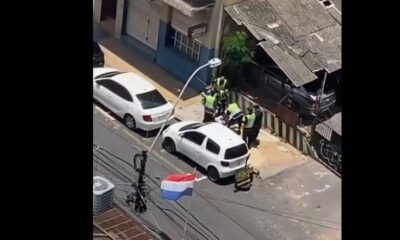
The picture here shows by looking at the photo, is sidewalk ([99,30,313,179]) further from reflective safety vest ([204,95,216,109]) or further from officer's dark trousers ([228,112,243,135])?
reflective safety vest ([204,95,216,109])

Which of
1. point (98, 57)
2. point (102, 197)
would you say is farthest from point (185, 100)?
point (102, 197)

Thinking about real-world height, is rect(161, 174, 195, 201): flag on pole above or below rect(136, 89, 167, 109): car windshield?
above

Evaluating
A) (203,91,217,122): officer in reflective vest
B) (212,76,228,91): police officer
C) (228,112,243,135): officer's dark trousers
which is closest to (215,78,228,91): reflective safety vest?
(212,76,228,91): police officer

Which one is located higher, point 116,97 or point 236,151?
point 236,151

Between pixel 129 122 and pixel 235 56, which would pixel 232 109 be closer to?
pixel 235 56

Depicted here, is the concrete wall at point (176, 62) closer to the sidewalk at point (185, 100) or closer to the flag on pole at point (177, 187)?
the sidewalk at point (185, 100)
